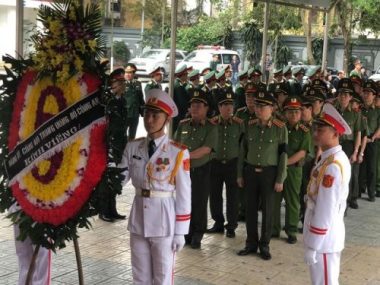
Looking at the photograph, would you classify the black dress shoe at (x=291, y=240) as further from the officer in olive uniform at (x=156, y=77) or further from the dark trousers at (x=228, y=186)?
the officer in olive uniform at (x=156, y=77)

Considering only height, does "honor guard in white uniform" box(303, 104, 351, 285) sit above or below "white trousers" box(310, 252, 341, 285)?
above

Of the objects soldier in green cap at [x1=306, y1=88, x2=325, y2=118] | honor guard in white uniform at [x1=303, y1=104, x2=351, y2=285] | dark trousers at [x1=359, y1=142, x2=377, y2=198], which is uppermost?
soldier in green cap at [x1=306, y1=88, x2=325, y2=118]

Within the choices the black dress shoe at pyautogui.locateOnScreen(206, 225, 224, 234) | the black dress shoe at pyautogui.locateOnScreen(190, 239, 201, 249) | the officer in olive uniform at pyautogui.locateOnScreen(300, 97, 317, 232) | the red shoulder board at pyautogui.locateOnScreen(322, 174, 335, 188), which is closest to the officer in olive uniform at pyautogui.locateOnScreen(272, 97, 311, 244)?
the officer in olive uniform at pyautogui.locateOnScreen(300, 97, 317, 232)

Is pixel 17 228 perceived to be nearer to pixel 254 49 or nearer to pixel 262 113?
pixel 262 113

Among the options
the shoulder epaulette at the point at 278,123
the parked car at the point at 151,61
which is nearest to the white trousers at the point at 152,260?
the shoulder epaulette at the point at 278,123

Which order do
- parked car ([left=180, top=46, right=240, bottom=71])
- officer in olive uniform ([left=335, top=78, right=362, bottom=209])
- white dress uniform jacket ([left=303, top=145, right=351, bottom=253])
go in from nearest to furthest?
white dress uniform jacket ([left=303, top=145, right=351, bottom=253]) < officer in olive uniform ([left=335, top=78, right=362, bottom=209]) < parked car ([left=180, top=46, right=240, bottom=71])

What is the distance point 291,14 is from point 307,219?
782 inches

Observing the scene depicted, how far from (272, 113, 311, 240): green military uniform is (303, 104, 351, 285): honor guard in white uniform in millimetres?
2589

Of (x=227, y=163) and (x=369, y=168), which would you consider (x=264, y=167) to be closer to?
(x=227, y=163)

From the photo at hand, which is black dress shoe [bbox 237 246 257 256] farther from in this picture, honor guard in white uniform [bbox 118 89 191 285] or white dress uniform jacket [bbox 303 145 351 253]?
honor guard in white uniform [bbox 118 89 191 285]

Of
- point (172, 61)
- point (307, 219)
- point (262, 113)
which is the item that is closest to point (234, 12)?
point (172, 61)

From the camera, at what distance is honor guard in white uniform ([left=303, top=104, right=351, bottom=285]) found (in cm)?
399

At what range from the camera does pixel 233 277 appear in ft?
18.2

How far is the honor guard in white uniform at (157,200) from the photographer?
13.3 ft
